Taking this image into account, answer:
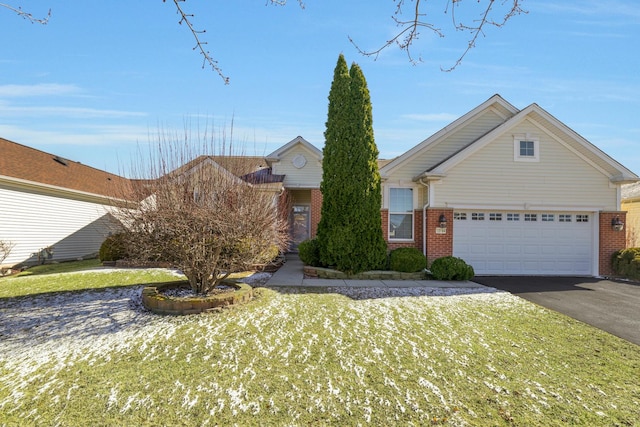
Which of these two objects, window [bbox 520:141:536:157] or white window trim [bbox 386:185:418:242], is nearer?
window [bbox 520:141:536:157]

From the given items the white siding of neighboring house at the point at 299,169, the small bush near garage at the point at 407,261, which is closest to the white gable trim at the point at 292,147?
the white siding of neighboring house at the point at 299,169

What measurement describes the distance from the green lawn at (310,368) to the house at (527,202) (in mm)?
5384

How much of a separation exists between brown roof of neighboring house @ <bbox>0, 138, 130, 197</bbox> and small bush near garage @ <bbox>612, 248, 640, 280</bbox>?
56.1ft

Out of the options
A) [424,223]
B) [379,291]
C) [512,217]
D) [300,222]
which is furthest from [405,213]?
[300,222]

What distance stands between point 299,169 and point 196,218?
10.4 meters

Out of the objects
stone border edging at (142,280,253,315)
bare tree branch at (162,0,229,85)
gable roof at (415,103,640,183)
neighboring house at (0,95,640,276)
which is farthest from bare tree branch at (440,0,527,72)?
neighboring house at (0,95,640,276)

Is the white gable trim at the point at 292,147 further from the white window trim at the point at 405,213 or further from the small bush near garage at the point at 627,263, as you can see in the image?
the small bush near garage at the point at 627,263

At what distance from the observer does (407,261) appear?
36.1 ft

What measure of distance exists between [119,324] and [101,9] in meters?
4.73

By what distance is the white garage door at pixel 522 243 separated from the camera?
39.3 feet

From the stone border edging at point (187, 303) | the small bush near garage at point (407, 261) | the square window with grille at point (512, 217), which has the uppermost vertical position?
the square window with grille at point (512, 217)

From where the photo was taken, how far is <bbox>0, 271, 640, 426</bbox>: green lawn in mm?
3359

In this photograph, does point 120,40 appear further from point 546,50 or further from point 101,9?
point 546,50

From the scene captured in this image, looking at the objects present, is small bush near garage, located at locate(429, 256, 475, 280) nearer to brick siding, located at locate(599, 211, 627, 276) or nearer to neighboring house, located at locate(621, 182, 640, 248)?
brick siding, located at locate(599, 211, 627, 276)
